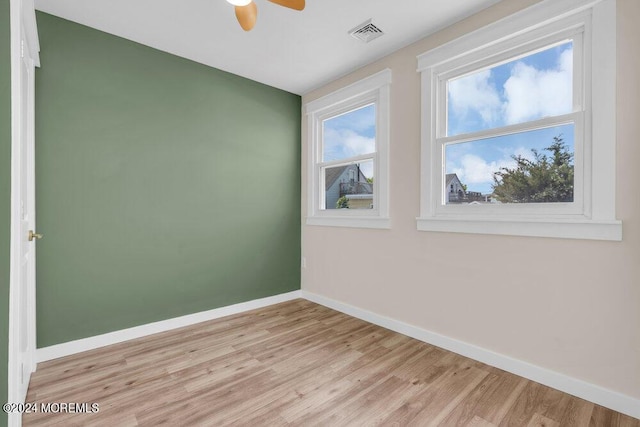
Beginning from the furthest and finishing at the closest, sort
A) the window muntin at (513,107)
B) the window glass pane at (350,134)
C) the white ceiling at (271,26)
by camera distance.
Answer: the window glass pane at (350,134) → the white ceiling at (271,26) → the window muntin at (513,107)

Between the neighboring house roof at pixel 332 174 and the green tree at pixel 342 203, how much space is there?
250 mm

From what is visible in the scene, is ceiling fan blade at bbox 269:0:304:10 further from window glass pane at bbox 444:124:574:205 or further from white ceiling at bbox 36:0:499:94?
window glass pane at bbox 444:124:574:205

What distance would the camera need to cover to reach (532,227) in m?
2.03

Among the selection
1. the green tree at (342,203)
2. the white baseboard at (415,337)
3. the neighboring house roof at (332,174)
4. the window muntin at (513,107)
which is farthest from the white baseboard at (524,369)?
the neighboring house roof at (332,174)

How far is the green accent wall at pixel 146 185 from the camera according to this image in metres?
2.33

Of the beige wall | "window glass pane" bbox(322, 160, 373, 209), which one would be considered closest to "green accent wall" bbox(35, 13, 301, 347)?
"window glass pane" bbox(322, 160, 373, 209)

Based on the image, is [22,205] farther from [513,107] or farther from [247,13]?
[513,107]

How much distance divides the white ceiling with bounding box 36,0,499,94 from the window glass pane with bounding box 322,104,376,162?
506 millimetres

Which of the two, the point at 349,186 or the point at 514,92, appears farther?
the point at 349,186

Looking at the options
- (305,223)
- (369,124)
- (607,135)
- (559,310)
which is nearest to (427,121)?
(369,124)

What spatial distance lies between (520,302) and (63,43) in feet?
12.7

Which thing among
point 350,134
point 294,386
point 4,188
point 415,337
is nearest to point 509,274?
point 415,337

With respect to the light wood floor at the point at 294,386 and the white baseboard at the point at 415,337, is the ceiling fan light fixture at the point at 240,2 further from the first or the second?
the white baseboard at the point at 415,337

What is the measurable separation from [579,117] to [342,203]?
218cm
